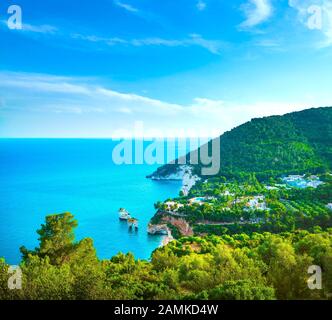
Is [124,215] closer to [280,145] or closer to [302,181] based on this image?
[302,181]

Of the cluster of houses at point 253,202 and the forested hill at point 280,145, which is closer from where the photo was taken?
the cluster of houses at point 253,202

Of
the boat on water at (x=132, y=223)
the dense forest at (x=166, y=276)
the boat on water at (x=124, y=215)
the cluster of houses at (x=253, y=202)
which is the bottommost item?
the boat on water at (x=132, y=223)

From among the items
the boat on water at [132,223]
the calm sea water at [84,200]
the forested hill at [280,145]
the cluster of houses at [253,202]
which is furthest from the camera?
the forested hill at [280,145]

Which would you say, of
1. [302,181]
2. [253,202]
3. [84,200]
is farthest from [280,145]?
[84,200]

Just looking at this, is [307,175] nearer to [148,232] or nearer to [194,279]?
[148,232]

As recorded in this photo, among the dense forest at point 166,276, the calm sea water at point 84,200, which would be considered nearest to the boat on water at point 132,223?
the calm sea water at point 84,200

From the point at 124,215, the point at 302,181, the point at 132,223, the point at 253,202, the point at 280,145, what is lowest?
the point at 132,223

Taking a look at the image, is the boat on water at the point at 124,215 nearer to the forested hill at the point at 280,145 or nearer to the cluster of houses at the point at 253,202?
the cluster of houses at the point at 253,202
